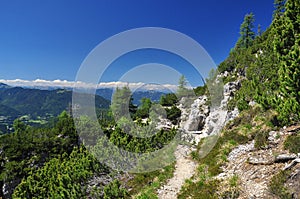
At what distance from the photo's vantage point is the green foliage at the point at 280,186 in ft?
22.7

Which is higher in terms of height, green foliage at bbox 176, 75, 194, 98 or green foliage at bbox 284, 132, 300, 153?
green foliage at bbox 176, 75, 194, 98

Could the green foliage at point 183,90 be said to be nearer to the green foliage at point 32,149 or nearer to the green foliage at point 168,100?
the green foliage at point 168,100

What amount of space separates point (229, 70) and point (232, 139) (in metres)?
33.1

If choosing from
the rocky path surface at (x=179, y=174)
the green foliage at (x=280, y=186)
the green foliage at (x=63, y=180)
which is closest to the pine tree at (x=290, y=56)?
the green foliage at (x=280, y=186)

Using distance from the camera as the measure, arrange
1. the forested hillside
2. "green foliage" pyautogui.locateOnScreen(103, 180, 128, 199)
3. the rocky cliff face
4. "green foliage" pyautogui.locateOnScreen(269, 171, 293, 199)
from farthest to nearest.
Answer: the rocky cliff face, "green foliage" pyautogui.locateOnScreen(103, 180, 128, 199), the forested hillside, "green foliage" pyautogui.locateOnScreen(269, 171, 293, 199)

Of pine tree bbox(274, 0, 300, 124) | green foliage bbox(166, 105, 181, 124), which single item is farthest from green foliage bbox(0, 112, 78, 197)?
pine tree bbox(274, 0, 300, 124)

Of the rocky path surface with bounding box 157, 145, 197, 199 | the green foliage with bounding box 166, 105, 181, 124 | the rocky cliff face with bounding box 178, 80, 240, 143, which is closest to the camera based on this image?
the rocky path surface with bounding box 157, 145, 197, 199

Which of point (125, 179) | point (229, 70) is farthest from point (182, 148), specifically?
point (229, 70)

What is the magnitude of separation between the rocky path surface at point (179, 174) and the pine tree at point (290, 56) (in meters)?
6.75

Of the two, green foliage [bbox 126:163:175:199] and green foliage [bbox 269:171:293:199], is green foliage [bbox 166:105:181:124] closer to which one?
green foliage [bbox 126:163:175:199]

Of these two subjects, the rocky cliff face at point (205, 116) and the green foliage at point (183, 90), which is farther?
the green foliage at point (183, 90)

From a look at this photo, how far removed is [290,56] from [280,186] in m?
5.87

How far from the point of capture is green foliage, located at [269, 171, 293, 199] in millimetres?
6908

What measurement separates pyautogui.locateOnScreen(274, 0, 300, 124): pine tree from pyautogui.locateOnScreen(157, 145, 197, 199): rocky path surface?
675cm
